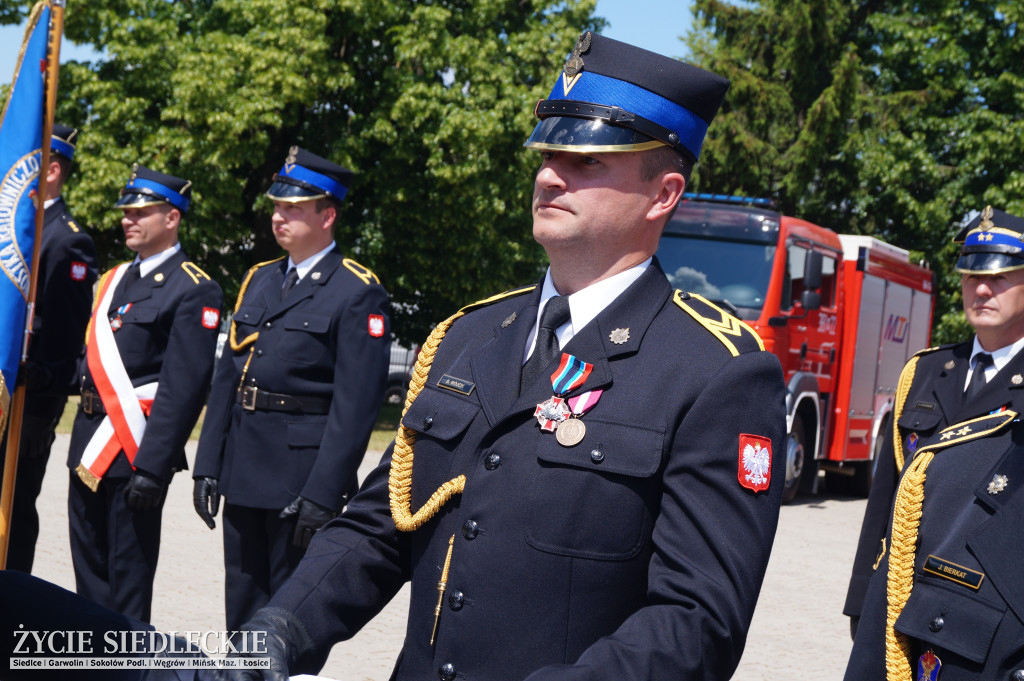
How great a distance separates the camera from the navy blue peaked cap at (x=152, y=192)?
18.4 feet

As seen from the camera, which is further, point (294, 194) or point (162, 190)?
point (162, 190)

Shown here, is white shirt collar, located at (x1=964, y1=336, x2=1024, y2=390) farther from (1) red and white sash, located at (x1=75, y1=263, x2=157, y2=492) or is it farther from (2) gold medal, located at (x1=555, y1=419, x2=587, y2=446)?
(1) red and white sash, located at (x1=75, y1=263, x2=157, y2=492)

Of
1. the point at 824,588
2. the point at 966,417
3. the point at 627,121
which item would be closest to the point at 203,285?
the point at 966,417

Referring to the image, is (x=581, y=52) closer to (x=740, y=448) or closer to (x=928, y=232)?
(x=740, y=448)

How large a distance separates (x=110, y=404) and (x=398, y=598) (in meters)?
2.61

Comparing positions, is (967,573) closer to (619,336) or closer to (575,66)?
(619,336)

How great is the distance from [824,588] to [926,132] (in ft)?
67.7

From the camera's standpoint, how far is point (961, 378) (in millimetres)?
4457

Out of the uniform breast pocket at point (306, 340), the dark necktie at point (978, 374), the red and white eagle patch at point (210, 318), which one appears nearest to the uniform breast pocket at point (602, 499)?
the dark necktie at point (978, 374)

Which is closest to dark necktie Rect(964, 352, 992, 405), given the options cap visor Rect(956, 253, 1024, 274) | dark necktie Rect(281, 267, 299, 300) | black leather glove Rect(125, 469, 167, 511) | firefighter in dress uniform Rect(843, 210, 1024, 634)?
firefighter in dress uniform Rect(843, 210, 1024, 634)

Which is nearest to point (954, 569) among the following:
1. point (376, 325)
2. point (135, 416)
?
point (376, 325)

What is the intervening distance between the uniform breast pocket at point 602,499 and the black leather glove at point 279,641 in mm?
415

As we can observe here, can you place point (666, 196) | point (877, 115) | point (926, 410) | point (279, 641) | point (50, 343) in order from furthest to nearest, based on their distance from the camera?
point (877, 115), point (50, 343), point (926, 410), point (666, 196), point (279, 641)

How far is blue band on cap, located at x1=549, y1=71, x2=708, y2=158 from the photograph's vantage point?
82.0 inches
